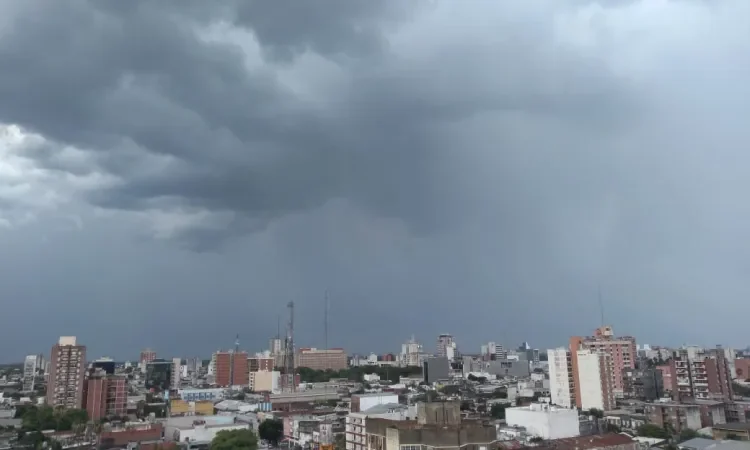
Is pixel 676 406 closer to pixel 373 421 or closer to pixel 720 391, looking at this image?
pixel 720 391

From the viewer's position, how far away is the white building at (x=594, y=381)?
1582 inches

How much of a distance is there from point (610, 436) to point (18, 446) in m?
27.4

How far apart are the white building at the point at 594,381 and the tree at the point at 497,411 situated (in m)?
6.02

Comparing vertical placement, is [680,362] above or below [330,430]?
above

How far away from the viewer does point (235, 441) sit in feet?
86.0

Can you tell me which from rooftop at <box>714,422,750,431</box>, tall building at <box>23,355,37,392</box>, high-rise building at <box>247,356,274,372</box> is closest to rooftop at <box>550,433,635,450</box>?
rooftop at <box>714,422,750,431</box>

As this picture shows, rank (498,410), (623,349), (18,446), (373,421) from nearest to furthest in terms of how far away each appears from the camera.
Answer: (373,421) < (18,446) < (498,410) < (623,349)

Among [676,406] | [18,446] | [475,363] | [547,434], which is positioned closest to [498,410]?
[676,406]

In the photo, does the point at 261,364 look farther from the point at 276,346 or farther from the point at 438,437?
the point at 438,437

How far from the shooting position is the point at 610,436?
23406 mm

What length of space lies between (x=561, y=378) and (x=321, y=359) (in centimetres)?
5984

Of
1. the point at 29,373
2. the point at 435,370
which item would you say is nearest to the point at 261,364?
the point at 435,370

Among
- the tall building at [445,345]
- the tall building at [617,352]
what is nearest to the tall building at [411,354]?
the tall building at [445,345]

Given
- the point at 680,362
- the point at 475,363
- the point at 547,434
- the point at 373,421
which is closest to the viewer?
the point at 373,421
